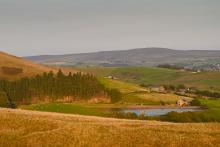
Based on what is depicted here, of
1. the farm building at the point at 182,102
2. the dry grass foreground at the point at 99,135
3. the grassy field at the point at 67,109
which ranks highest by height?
the dry grass foreground at the point at 99,135

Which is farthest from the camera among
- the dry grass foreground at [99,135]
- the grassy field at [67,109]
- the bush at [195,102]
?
the bush at [195,102]

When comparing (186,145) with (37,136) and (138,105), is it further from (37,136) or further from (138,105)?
(138,105)

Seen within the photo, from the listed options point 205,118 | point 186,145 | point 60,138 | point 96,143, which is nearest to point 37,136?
point 60,138

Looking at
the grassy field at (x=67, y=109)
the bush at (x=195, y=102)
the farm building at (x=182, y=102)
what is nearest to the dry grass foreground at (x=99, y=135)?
the grassy field at (x=67, y=109)

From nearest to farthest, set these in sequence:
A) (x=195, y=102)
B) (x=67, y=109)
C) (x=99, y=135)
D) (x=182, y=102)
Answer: (x=99, y=135)
(x=67, y=109)
(x=195, y=102)
(x=182, y=102)

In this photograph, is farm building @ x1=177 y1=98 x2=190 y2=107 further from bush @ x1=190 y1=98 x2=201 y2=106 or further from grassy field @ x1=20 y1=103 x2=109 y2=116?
grassy field @ x1=20 y1=103 x2=109 y2=116

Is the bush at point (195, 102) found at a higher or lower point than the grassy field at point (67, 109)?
lower

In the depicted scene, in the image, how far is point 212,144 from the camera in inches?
1374

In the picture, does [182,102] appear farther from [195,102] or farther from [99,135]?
[99,135]

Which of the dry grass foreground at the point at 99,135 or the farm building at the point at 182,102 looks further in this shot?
the farm building at the point at 182,102

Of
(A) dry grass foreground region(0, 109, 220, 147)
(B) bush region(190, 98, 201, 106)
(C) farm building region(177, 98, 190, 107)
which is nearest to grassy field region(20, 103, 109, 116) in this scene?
(C) farm building region(177, 98, 190, 107)

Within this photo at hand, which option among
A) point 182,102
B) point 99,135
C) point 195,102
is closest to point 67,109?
point 182,102

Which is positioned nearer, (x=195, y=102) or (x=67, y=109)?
(x=67, y=109)

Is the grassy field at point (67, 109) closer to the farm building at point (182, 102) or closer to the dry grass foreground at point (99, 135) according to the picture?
the farm building at point (182, 102)
